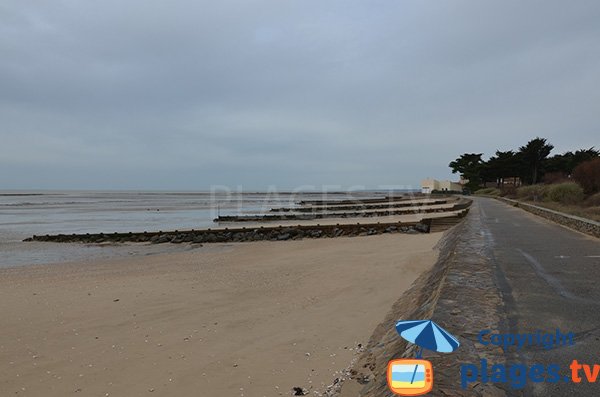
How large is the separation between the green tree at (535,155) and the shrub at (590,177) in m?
23.0

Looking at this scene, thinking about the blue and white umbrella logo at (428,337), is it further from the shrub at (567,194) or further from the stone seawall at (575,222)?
the shrub at (567,194)

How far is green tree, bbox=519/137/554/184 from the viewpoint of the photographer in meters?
50.3

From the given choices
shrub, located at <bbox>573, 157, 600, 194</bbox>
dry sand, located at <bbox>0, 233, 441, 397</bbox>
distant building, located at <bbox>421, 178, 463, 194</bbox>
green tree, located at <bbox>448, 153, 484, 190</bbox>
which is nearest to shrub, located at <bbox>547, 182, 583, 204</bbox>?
shrub, located at <bbox>573, 157, 600, 194</bbox>

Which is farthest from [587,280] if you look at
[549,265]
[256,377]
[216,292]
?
[216,292]

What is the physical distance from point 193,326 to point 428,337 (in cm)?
550

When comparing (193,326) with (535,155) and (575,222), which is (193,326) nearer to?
(575,222)

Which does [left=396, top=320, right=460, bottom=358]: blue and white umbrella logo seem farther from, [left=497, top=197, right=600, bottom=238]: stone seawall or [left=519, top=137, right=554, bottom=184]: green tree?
[left=519, top=137, right=554, bottom=184]: green tree

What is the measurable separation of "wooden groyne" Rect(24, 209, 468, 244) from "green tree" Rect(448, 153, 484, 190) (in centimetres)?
5914

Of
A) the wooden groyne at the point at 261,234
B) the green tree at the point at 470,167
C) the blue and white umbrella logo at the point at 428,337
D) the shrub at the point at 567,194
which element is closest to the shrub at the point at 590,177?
the shrub at the point at 567,194

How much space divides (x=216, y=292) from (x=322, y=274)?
10.5 feet

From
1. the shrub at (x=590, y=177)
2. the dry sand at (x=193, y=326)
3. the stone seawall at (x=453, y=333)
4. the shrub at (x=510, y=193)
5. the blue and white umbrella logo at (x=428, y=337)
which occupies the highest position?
the shrub at (x=590, y=177)

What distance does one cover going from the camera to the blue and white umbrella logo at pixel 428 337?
194cm

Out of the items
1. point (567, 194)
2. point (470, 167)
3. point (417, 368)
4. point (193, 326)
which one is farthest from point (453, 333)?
point (470, 167)

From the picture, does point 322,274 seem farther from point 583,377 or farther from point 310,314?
point 583,377
